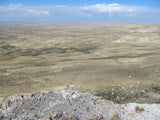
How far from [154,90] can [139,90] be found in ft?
4.56

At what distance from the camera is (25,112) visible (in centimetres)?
827

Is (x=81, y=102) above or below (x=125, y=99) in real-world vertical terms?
above

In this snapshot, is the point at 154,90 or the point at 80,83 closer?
the point at 154,90

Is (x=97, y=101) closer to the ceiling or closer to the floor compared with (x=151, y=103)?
closer to the ceiling

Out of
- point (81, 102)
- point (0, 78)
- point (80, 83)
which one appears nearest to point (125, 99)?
point (81, 102)

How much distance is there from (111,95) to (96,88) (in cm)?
168

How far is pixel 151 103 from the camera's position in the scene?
32.6 feet

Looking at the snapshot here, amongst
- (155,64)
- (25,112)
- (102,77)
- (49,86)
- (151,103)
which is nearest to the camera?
(25,112)

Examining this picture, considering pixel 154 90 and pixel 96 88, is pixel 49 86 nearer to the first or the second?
pixel 96 88

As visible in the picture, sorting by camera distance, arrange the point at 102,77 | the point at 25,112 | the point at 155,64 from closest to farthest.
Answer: the point at 25,112
the point at 102,77
the point at 155,64

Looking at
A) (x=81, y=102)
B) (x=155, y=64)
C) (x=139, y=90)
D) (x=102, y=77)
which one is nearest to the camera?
(x=81, y=102)

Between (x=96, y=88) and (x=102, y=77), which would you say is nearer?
(x=96, y=88)

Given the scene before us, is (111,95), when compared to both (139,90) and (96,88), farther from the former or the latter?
(139,90)

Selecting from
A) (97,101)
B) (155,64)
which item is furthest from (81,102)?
(155,64)
